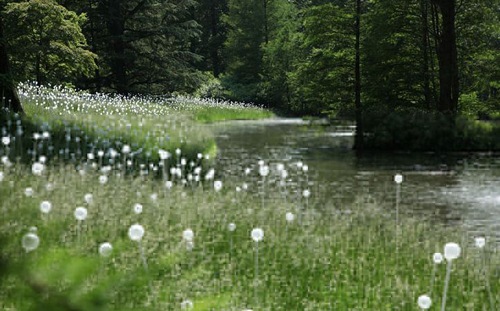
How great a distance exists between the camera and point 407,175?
14.0 metres

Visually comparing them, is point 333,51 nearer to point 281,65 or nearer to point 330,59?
point 330,59

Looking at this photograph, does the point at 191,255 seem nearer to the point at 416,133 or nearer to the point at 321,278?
the point at 321,278

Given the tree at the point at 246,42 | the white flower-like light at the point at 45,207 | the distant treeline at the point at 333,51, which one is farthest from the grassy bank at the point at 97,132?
the tree at the point at 246,42

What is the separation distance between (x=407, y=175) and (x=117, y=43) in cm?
2606

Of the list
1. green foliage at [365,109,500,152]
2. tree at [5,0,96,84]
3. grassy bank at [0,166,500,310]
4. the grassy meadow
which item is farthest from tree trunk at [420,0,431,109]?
grassy bank at [0,166,500,310]

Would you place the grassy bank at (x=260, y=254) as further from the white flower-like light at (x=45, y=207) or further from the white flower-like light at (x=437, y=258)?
the white flower-like light at (x=437, y=258)

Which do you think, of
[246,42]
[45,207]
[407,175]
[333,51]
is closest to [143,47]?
[333,51]

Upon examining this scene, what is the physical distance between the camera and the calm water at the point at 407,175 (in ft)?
31.7

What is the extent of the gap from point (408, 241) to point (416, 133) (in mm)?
13747

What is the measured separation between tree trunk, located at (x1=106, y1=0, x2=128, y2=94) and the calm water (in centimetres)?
1497

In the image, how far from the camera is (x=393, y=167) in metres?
15.5

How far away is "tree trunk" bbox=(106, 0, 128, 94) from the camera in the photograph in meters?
34.9

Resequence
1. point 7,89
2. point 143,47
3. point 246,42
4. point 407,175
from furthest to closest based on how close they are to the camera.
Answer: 1. point 246,42
2. point 143,47
3. point 407,175
4. point 7,89

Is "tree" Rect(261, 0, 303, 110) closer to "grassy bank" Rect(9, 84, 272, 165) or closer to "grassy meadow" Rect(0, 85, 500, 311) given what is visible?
"grassy bank" Rect(9, 84, 272, 165)
